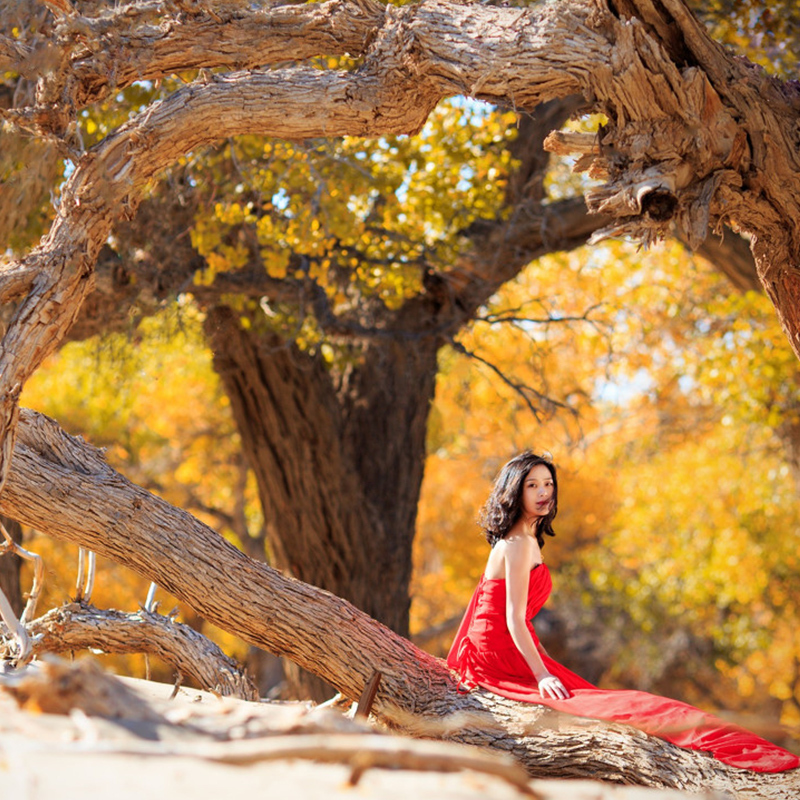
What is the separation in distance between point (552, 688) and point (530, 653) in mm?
173

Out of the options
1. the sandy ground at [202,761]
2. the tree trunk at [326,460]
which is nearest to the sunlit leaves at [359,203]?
the tree trunk at [326,460]

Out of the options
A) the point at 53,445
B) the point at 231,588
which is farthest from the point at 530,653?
the point at 53,445

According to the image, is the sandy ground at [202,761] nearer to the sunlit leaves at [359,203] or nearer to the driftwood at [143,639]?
the driftwood at [143,639]

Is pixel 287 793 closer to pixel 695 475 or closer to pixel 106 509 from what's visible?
pixel 106 509

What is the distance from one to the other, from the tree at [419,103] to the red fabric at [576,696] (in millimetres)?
733

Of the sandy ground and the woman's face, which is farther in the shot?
the woman's face

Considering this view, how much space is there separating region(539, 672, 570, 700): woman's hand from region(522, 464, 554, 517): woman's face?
82 centimetres

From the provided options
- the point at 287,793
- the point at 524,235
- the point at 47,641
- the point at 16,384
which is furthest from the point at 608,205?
the point at 524,235

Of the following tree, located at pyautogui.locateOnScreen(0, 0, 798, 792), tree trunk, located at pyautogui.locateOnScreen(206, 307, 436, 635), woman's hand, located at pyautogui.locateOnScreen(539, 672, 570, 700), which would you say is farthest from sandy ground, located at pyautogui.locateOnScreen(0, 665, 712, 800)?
tree trunk, located at pyautogui.locateOnScreen(206, 307, 436, 635)

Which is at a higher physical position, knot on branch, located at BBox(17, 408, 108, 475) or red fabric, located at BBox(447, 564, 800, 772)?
knot on branch, located at BBox(17, 408, 108, 475)

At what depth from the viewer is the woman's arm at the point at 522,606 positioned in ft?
12.7

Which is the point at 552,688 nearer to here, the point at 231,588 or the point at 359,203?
the point at 231,588

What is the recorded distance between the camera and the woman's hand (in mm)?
3840

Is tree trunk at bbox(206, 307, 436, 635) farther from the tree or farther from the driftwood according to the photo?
the tree
